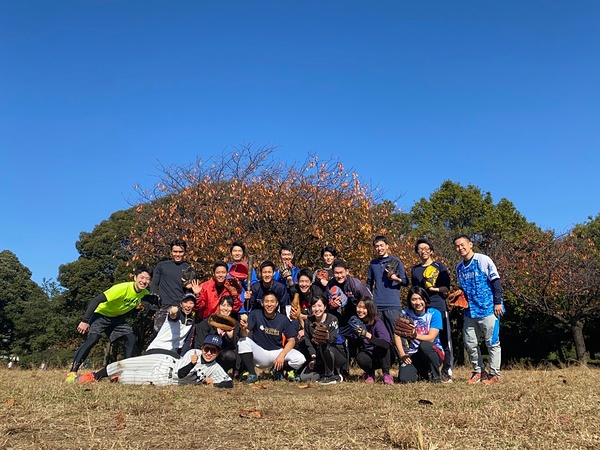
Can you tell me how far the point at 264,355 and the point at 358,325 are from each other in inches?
52.2

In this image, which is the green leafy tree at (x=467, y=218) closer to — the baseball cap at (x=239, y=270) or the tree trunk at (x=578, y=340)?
the tree trunk at (x=578, y=340)

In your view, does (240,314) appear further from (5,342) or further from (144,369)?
(5,342)

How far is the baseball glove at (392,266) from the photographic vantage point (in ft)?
21.6

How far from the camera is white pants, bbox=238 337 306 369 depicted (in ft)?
19.9

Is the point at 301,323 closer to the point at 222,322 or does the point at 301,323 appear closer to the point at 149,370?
the point at 222,322

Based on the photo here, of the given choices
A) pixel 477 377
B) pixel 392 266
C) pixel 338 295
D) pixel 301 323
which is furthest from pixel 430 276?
pixel 301 323

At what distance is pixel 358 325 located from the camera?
6.14m

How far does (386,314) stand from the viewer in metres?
6.61

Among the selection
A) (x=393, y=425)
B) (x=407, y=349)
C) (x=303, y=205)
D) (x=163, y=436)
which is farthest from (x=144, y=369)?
(x=303, y=205)

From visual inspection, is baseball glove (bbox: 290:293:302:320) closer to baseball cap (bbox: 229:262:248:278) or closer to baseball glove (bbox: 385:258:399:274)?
baseball cap (bbox: 229:262:248:278)

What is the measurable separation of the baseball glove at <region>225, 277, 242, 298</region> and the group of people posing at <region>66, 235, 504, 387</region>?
0.07ft

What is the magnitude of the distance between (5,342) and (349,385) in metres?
31.1

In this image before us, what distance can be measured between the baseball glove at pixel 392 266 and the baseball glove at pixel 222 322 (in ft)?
7.66

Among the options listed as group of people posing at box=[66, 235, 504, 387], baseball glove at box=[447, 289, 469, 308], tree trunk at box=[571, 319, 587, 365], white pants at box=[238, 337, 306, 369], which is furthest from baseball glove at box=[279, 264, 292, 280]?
tree trunk at box=[571, 319, 587, 365]
